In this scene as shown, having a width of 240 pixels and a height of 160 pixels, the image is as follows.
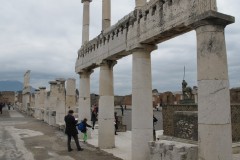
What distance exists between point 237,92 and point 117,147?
12.9m

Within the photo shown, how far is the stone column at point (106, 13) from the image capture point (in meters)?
14.9

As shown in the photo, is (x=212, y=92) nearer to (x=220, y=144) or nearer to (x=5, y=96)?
(x=220, y=144)

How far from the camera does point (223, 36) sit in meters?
7.76

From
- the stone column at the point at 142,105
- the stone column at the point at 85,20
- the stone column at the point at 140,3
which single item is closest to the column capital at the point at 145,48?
the stone column at the point at 142,105

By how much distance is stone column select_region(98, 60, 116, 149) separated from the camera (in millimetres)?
14539

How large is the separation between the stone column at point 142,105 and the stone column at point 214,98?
3.33 m

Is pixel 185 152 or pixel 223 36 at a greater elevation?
pixel 223 36

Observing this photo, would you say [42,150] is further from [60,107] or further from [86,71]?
→ [60,107]

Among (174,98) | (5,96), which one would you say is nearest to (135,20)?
(174,98)

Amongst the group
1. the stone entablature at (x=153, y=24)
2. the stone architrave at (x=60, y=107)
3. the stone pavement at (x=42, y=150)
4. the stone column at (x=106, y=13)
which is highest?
the stone column at (x=106, y=13)

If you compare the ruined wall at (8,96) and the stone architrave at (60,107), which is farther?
the ruined wall at (8,96)

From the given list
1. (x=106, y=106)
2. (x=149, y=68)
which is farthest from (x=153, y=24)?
(x=106, y=106)

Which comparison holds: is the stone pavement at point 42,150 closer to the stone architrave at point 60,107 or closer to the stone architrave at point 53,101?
the stone architrave at point 60,107

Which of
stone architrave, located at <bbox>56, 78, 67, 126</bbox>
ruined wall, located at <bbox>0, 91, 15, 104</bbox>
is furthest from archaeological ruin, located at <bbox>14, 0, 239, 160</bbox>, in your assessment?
ruined wall, located at <bbox>0, 91, 15, 104</bbox>
